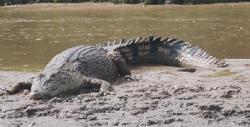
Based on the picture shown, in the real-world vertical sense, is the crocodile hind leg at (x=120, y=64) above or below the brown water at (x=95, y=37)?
above

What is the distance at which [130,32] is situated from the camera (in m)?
19.1

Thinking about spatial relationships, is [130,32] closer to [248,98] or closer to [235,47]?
[235,47]

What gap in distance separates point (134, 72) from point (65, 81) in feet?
8.15

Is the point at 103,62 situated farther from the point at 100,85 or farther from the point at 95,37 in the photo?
the point at 95,37

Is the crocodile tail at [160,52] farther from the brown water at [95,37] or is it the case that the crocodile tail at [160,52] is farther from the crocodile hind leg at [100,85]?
the crocodile hind leg at [100,85]

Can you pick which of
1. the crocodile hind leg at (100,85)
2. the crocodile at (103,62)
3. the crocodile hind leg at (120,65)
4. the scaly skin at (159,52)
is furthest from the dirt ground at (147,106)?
the scaly skin at (159,52)

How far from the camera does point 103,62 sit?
9039mm

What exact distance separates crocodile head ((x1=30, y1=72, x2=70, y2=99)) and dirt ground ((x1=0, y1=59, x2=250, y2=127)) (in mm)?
112

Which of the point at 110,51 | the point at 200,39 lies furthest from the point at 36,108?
the point at 200,39

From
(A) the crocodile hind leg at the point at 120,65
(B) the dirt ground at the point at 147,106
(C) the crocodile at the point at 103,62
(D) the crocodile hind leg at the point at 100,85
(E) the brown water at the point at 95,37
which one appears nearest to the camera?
(B) the dirt ground at the point at 147,106

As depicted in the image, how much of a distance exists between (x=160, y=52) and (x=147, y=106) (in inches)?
176

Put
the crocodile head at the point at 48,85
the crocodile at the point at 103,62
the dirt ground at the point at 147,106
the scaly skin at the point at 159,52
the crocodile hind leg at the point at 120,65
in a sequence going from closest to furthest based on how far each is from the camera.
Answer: the dirt ground at the point at 147,106, the crocodile head at the point at 48,85, the crocodile at the point at 103,62, the crocodile hind leg at the point at 120,65, the scaly skin at the point at 159,52

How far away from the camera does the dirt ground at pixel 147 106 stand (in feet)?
19.7

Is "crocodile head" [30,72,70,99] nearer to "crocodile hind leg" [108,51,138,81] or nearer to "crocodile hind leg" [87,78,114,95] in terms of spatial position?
"crocodile hind leg" [87,78,114,95]
